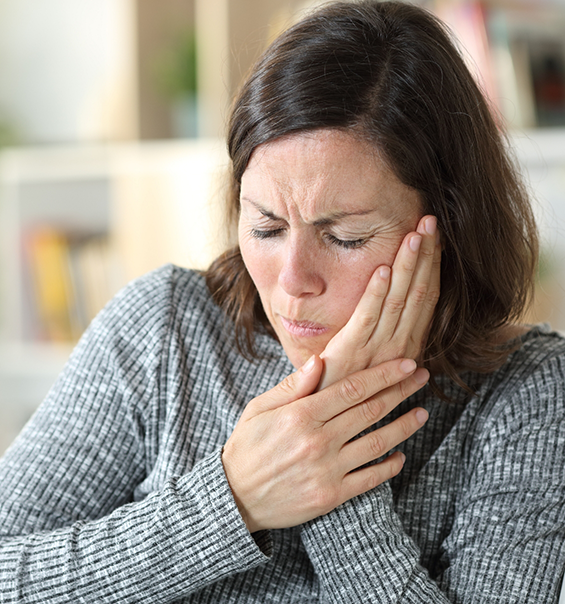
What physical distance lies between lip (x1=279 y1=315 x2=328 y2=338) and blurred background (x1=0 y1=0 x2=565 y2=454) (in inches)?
44.0

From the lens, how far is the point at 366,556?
38.8 inches

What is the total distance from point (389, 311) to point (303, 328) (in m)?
0.13

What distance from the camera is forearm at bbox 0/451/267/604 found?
3.12ft

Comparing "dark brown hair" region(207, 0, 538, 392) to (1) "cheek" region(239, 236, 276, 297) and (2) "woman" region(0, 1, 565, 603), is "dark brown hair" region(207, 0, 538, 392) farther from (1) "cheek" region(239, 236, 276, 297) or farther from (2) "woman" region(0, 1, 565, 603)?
(1) "cheek" region(239, 236, 276, 297)

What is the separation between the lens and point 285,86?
38.0 inches

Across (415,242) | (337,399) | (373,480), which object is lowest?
(373,480)

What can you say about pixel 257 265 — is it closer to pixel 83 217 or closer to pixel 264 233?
pixel 264 233

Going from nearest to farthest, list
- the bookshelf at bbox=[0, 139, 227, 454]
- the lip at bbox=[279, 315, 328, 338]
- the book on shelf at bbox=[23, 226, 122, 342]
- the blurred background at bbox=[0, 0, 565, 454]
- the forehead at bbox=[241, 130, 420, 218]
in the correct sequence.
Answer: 1. the forehead at bbox=[241, 130, 420, 218]
2. the lip at bbox=[279, 315, 328, 338]
3. the blurred background at bbox=[0, 0, 565, 454]
4. the bookshelf at bbox=[0, 139, 227, 454]
5. the book on shelf at bbox=[23, 226, 122, 342]

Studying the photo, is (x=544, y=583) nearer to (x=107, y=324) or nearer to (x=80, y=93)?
(x=107, y=324)

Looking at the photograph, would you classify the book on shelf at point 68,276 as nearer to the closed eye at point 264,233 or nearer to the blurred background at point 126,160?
the blurred background at point 126,160

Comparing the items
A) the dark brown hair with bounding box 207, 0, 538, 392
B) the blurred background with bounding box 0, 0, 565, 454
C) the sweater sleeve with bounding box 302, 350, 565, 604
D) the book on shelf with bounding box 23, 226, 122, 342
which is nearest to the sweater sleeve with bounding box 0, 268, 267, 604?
the sweater sleeve with bounding box 302, 350, 565, 604

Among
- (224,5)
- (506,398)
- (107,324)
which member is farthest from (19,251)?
(506,398)

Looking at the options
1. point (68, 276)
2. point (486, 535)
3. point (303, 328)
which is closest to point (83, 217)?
point (68, 276)

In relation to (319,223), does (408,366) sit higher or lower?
lower
